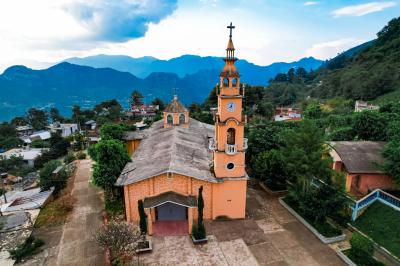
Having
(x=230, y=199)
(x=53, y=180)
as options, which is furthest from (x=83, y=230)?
(x=230, y=199)

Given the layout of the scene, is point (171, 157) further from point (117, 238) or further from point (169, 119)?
point (169, 119)

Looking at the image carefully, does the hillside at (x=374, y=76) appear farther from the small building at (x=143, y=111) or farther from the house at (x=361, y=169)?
the small building at (x=143, y=111)

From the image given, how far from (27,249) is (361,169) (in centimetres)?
2679

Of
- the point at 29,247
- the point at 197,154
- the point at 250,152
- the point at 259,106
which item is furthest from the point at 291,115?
the point at 29,247

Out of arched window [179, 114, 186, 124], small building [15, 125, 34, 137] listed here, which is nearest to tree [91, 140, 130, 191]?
arched window [179, 114, 186, 124]

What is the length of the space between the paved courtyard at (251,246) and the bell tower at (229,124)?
4.17 m

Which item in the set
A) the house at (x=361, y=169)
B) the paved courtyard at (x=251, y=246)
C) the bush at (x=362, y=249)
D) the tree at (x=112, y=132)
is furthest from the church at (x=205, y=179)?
the tree at (x=112, y=132)

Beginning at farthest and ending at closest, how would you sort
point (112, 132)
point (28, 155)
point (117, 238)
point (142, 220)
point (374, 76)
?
point (374, 76) < point (28, 155) < point (112, 132) < point (142, 220) < point (117, 238)

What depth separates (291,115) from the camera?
2478 inches

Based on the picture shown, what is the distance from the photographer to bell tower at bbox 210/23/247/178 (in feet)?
63.8

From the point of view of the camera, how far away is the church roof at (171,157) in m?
20.1

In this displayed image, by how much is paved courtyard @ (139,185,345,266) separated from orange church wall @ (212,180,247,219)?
695mm

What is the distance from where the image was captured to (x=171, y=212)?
69.3 feet

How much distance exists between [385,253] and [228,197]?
10.9 meters
